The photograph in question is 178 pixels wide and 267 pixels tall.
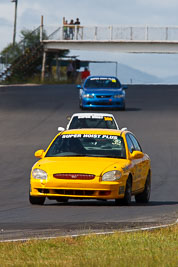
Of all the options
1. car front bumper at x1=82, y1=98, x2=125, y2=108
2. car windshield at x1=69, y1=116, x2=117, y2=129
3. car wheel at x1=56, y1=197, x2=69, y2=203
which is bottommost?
car wheel at x1=56, y1=197, x2=69, y2=203

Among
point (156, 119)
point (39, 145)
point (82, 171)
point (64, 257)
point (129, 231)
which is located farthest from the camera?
point (156, 119)

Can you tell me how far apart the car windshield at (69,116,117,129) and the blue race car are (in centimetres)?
1508

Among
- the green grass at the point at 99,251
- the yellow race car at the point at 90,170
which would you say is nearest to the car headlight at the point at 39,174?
the yellow race car at the point at 90,170

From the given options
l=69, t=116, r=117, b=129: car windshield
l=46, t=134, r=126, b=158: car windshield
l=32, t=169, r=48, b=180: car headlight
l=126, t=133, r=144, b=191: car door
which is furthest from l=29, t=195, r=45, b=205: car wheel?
l=69, t=116, r=117, b=129: car windshield

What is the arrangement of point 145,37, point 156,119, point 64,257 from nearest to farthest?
point 64,257 → point 156,119 → point 145,37

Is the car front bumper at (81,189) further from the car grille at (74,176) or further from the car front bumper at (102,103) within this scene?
the car front bumper at (102,103)

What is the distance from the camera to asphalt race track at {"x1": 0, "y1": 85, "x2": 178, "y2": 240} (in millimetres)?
12096

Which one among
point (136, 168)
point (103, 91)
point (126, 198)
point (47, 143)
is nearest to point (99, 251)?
point (126, 198)

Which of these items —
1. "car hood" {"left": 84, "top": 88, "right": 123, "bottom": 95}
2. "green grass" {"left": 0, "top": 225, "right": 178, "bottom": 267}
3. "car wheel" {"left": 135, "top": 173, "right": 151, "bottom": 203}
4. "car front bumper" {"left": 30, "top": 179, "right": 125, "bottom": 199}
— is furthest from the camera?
"car hood" {"left": 84, "top": 88, "right": 123, "bottom": 95}

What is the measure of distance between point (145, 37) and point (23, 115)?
31.6 m

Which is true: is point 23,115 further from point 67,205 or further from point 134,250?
point 134,250

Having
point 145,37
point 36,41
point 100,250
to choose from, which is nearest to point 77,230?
point 100,250

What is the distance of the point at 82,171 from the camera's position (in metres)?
14.2

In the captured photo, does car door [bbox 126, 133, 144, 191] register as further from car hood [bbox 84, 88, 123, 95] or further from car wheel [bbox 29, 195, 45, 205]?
car hood [bbox 84, 88, 123, 95]
